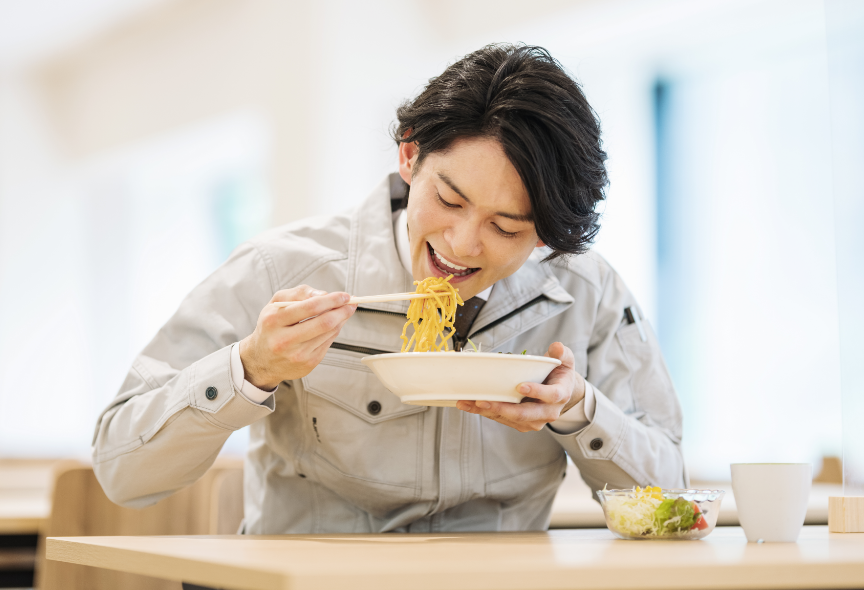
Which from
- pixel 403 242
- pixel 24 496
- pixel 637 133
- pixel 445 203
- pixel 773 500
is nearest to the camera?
pixel 773 500

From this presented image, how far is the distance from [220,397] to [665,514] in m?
0.60

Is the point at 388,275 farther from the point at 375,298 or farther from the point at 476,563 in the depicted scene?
the point at 476,563

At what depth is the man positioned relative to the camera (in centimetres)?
120

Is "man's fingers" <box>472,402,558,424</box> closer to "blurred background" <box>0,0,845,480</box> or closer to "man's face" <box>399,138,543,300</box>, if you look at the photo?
"man's face" <box>399,138,543,300</box>

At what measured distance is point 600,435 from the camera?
1.34 metres

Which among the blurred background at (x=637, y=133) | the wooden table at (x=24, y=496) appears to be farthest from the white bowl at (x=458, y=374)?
the blurred background at (x=637, y=133)

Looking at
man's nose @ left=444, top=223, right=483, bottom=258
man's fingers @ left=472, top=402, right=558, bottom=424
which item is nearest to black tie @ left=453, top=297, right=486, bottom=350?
man's nose @ left=444, top=223, right=483, bottom=258

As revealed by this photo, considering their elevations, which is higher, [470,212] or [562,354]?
[470,212]

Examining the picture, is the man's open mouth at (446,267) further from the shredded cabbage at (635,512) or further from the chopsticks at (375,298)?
the shredded cabbage at (635,512)

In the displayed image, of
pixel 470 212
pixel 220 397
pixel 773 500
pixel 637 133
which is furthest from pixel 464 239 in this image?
pixel 637 133

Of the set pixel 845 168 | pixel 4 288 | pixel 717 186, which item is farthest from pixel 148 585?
pixel 4 288

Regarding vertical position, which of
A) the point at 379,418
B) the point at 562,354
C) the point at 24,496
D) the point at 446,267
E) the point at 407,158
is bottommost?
the point at 24,496

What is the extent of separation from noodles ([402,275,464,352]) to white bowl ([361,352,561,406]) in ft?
0.62

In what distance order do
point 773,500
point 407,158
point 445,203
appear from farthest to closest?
point 407,158 → point 445,203 → point 773,500
